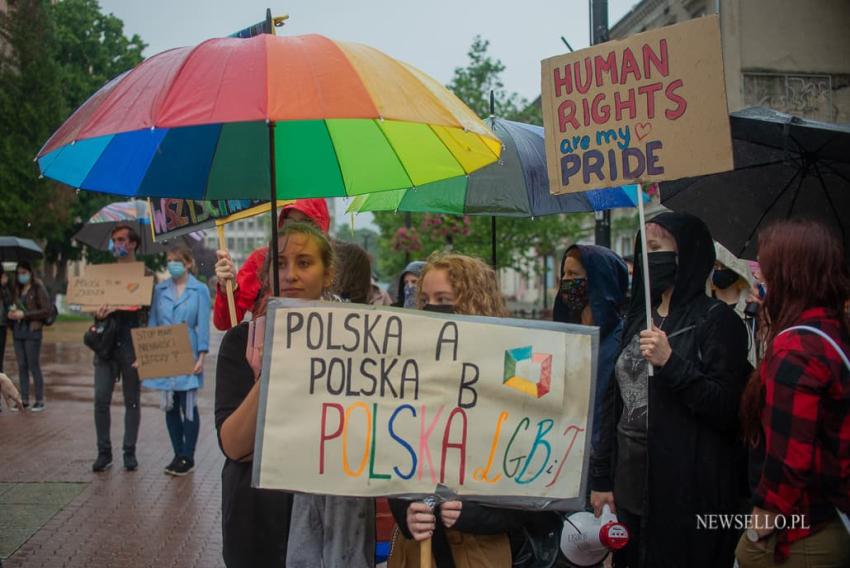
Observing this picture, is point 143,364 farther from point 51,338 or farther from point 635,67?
point 51,338

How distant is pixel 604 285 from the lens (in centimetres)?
476

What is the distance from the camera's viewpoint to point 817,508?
2.92 meters

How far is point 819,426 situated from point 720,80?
1388 mm

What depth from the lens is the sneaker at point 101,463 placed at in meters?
8.17

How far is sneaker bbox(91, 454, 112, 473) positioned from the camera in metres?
8.17

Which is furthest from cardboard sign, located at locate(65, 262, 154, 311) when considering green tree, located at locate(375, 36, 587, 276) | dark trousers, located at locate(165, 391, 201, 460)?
green tree, located at locate(375, 36, 587, 276)

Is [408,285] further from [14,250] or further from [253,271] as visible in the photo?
[14,250]

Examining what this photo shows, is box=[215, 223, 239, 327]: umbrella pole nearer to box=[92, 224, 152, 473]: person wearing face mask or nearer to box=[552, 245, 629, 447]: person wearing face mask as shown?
box=[552, 245, 629, 447]: person wearing face mask

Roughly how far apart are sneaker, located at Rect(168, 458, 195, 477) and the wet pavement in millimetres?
69

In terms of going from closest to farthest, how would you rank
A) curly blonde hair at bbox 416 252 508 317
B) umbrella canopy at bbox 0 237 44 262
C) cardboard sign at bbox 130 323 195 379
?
curly blonde hair at bbox 416 252 508 317 → cardboard sign at bbox 130 323 195 379 → umbrella canopy at bbox 0 237 44 262

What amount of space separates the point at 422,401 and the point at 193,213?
2025 mm

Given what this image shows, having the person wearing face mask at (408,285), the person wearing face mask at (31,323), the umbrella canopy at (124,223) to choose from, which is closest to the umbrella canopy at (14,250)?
the person wearing face mask at (31,323)

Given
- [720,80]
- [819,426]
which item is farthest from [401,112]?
[819,426]

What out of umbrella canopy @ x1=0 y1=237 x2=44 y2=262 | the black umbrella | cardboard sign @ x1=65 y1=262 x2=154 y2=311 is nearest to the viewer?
the black umbrella
